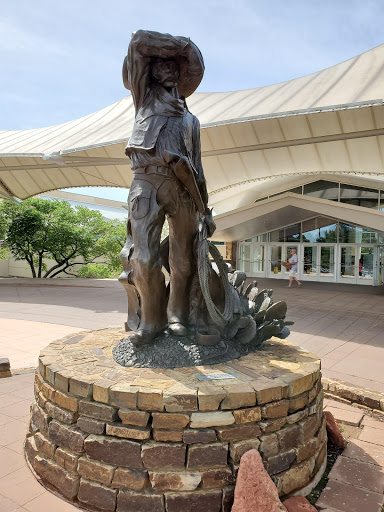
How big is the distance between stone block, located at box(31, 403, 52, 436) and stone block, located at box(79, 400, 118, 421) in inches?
13.3

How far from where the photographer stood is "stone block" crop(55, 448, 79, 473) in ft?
7.62

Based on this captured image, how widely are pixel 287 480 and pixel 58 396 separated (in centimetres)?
146

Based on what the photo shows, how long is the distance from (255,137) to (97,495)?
10112 mm

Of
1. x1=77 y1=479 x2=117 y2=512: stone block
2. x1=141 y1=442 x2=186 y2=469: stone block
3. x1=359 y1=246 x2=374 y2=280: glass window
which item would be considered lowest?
x1=77 y1=479 x2=117 y2=512: stone block

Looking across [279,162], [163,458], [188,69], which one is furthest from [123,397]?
[279,162]

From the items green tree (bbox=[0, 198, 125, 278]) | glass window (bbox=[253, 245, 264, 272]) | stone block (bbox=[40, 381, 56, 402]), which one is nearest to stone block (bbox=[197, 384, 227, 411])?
stone block (bbox=[40, 381, 56, 402])

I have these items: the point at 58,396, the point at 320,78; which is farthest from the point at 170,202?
the point at 320,78

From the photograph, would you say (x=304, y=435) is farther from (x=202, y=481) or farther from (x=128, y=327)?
(x=128, y=327)

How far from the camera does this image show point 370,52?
11.1 meters

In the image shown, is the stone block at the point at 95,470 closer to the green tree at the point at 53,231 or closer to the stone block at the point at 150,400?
the stone block at the point at 150,400

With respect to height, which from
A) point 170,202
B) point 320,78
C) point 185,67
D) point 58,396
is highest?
A: point 320,78

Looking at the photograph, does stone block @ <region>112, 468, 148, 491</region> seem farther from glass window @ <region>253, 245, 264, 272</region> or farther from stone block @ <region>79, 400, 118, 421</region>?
glass window @ <region>253, 245, 264, 272</region>

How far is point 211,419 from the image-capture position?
2236 millimetres

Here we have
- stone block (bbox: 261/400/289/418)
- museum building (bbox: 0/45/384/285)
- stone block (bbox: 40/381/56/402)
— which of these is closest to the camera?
stone block (bbox: 261/400/289/418)
